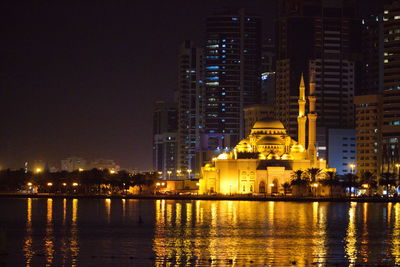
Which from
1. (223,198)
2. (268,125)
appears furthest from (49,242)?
(268,125)

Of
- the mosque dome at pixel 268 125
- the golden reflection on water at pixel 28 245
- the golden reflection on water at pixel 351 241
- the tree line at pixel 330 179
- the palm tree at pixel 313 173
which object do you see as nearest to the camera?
the golden reflection on water at pixel 28 245

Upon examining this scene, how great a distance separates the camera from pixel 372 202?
460 ft

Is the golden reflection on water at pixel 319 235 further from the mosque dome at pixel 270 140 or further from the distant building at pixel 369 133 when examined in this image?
the distant building at pixel 369 133

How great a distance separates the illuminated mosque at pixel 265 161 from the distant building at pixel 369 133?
20.0 meters

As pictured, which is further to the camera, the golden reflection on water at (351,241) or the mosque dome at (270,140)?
the mosque dome at (270,140)

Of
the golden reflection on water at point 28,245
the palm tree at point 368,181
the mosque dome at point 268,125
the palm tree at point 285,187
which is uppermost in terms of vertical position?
the mosque dome at point 268,125

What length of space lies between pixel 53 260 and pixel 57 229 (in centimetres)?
2346

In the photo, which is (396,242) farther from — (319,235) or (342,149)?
(342,149)

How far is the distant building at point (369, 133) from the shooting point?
17788 centimetres

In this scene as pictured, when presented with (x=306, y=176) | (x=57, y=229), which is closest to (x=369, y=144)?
(x=306, y=176)

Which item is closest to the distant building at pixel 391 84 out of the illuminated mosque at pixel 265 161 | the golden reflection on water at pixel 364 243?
the illuminated mosque at pixel 265 161

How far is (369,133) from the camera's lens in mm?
179250

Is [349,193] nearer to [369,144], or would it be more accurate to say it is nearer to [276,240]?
[369,144]

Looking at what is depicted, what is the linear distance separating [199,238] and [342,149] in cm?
13320
